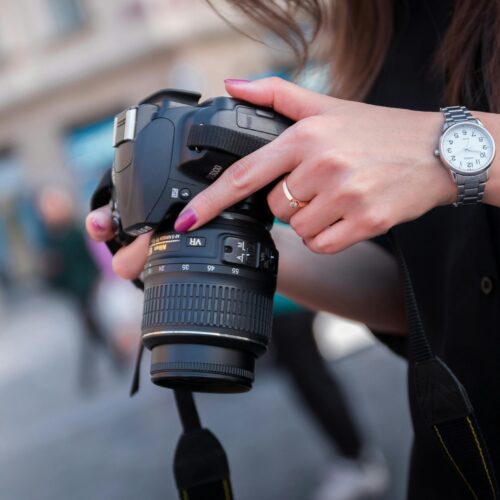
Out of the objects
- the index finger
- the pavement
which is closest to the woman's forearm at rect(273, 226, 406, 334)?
the index finger

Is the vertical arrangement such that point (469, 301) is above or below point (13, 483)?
above

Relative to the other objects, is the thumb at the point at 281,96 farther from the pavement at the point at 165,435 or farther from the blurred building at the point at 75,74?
the blurred building at the point at 75,74

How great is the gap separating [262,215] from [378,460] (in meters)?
2.37

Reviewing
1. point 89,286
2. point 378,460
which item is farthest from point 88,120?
A: point 378,460

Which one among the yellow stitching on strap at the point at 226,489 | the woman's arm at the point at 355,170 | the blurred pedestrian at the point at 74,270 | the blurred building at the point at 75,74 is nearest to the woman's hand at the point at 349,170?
the woman's arm at the point at 355,170

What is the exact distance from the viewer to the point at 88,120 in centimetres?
1416

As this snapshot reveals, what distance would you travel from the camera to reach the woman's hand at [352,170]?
2.93 ft

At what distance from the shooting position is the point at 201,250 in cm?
103

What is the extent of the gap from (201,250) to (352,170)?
252mm

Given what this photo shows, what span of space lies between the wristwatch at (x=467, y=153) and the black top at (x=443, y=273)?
0.09 ft

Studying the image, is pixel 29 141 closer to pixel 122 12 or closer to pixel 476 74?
pixel 122 12

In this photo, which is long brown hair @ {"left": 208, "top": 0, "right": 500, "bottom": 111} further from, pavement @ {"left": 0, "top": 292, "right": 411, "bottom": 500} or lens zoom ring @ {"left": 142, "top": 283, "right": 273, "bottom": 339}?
pavement @ {"left": 0, "top": 292, "right": 411, "bottom": 500}

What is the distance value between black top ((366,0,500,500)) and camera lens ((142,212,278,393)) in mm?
→ 261

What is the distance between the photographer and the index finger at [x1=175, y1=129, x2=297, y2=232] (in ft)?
3.08
